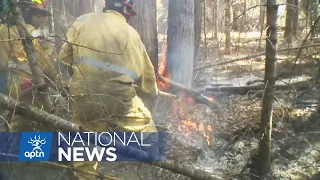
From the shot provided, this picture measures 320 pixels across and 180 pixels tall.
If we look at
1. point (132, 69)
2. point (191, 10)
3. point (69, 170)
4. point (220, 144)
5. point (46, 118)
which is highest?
point (191, 10)

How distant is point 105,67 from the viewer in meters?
3.01

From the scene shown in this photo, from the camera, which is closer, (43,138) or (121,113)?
(43,138)

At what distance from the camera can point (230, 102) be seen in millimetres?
5688

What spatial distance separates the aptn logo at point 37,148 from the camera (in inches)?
112

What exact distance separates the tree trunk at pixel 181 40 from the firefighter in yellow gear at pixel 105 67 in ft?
5.87

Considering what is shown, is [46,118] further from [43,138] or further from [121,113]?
[121,113]

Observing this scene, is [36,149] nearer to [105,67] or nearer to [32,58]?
[32,58]

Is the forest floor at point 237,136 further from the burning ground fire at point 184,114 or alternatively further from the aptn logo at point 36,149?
the aptn logo at point 36,149

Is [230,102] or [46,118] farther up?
[46,118]

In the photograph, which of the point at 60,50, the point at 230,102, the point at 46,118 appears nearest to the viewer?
the point at 46,118

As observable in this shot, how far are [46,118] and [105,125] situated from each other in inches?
24.3

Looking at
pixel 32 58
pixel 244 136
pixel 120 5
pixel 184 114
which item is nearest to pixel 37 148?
pixel 32 58

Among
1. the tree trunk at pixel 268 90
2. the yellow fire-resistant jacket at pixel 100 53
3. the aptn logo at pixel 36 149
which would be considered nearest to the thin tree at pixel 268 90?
the tree trunk at pixel 268 90

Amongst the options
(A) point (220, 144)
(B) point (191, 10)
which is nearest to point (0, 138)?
(A) point (220, 144)
